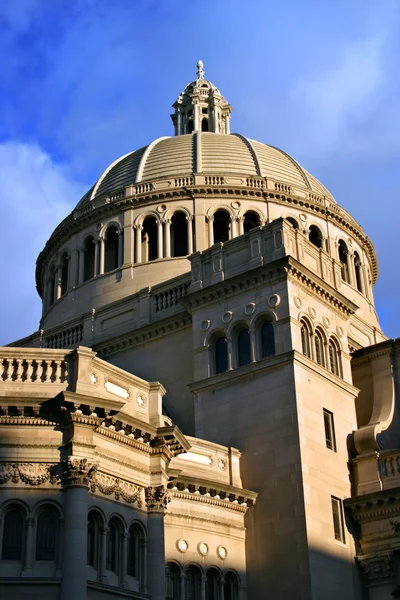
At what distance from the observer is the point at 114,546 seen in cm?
3020

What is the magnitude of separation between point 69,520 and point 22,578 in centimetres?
209

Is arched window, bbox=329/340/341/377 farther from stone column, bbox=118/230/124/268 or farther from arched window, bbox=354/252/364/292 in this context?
stone column, bbox=118/230/124/268

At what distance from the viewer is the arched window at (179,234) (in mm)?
54875

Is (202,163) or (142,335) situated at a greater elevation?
(202,163)

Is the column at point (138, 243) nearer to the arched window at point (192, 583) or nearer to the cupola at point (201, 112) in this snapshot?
the cupola at point (201, 112)

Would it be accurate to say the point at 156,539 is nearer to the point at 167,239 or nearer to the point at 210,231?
the point at 167,239

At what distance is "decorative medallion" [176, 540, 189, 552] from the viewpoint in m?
34.5

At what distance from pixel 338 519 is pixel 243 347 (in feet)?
26.5

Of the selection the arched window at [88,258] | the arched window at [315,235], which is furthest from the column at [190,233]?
the arched window at [315,235]

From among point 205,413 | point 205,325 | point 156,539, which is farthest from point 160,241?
point 156,539

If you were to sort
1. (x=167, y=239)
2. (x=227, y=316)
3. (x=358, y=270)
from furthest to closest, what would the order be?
1. (x=358, y=270)
2. (x=167, y=239)
3. (x=227, y=316)

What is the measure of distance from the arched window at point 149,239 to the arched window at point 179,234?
3.40ft

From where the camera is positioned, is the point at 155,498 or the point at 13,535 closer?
the point at 13,535

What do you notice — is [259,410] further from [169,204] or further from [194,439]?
[169,204]
